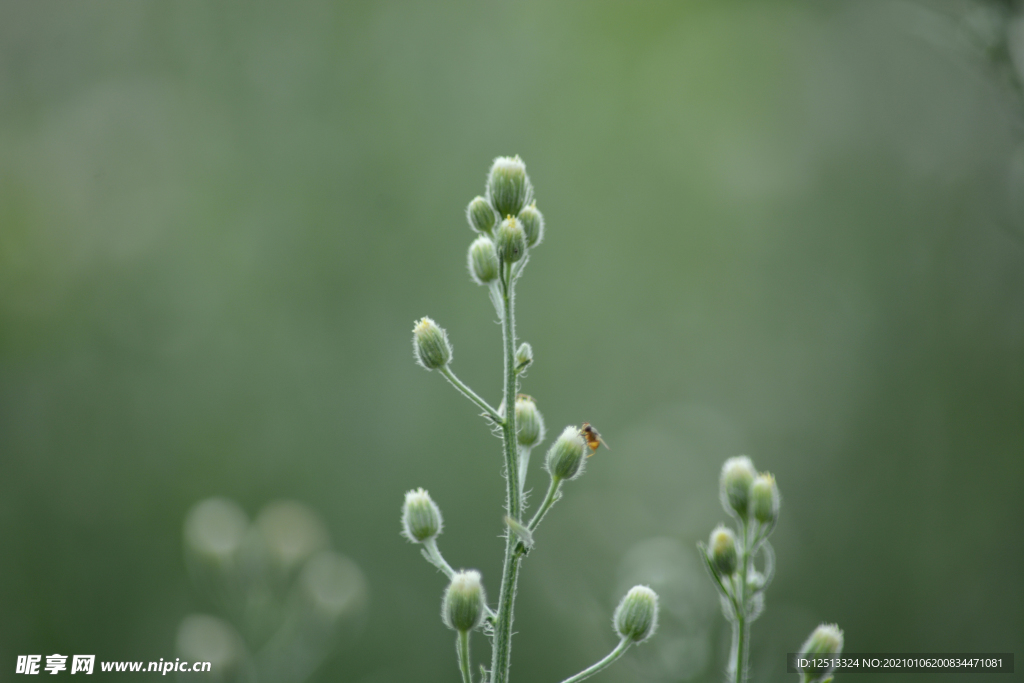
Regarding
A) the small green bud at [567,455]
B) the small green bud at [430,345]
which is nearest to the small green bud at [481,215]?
the small green bud at [430,345]

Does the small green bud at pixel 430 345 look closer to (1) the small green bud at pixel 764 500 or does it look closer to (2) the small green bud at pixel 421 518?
(2) the small green bud at pixel 421 518

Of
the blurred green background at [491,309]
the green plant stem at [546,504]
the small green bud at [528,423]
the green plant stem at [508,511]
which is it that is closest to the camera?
the green plant stem at [508,511]

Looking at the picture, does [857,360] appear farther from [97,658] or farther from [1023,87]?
[97,658]

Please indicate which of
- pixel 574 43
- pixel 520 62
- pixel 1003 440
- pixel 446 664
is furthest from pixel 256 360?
pixel 1003 440

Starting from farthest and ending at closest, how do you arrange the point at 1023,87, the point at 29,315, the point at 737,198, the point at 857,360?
the point at 737,198, the point at 857,360, the point at 29,315, the point at 1023,87

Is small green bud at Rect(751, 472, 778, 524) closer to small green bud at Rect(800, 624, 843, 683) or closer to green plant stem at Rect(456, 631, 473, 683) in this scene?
small green bud at Rect(800, 624, 843, 683)

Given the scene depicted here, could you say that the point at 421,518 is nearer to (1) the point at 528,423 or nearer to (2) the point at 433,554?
(2) the point at 433,554

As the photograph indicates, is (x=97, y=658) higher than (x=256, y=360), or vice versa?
(x=256, y=360)
